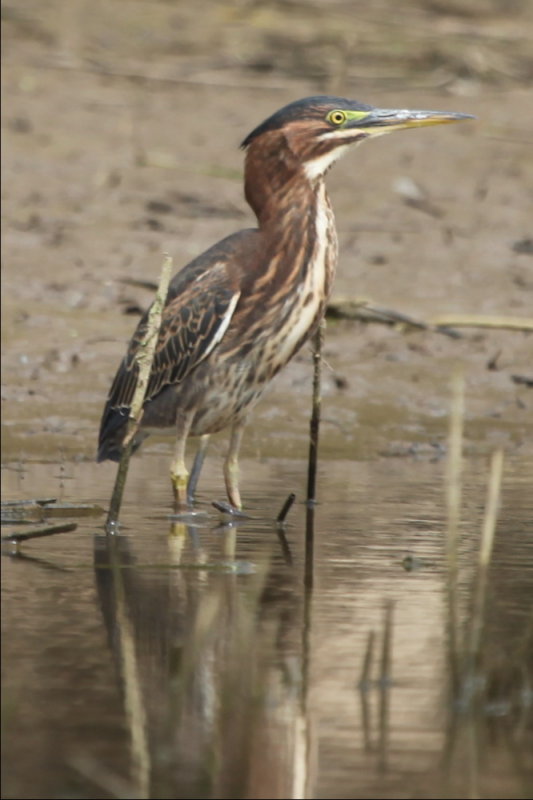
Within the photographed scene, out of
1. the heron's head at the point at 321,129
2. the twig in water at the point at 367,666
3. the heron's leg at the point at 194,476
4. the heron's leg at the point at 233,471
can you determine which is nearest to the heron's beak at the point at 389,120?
the heron's head at the point at 321,129

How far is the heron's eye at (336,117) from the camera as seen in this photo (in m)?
6.72

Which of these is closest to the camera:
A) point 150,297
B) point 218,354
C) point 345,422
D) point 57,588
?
point 57,588

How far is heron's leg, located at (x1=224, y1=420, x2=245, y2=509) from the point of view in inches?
269

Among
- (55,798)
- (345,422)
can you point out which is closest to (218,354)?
(345,422)

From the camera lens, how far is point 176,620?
16.0 ft

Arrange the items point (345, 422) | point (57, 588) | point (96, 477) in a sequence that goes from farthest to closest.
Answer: point (345, 422), point (96, 477), point (57, 588)

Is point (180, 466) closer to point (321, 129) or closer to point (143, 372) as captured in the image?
point (143, 372)

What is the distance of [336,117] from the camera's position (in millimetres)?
6734

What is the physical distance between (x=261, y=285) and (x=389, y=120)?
810mm

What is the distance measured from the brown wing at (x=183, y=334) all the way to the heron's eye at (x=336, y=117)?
685 mm

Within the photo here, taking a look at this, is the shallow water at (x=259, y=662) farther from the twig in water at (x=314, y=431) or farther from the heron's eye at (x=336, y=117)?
the heron's eye at (x=336, y=117)

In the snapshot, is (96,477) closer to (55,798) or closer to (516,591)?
(516,591)

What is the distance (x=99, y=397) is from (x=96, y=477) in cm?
149

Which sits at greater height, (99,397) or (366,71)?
(366,71)
